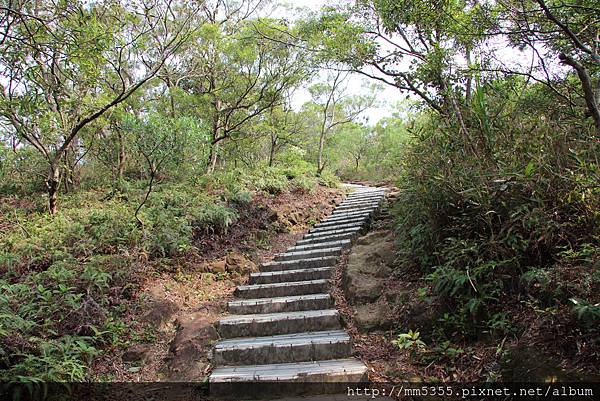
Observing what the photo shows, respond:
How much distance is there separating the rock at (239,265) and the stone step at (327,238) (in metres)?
1.42

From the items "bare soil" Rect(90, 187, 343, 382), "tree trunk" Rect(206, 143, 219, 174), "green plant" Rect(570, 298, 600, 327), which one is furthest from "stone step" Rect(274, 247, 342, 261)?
"tree trunk" Rect(206, 143, 219, 174)

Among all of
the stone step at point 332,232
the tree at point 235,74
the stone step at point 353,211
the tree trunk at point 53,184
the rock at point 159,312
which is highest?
the tree at point 235,74

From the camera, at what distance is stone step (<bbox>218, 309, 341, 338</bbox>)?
3.93 m

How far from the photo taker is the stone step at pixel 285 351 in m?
3.39

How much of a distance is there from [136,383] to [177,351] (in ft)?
1.57

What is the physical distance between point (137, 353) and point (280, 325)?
1566 mm

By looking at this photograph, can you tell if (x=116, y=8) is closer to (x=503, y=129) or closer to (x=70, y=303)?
(x=70, y=303)

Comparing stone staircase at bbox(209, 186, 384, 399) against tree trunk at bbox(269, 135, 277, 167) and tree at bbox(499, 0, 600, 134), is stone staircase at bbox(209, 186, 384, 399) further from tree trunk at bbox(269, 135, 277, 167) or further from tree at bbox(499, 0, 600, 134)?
tree trunk at bbox(269, 135, 277, 167)

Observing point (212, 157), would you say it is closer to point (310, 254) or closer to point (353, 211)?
point (353, 211)

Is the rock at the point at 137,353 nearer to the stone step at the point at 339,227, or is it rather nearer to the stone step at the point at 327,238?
the stone step at the point at 327,238

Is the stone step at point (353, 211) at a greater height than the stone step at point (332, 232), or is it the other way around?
the stone step at point (353, 211)

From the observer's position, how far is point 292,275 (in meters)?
5.42

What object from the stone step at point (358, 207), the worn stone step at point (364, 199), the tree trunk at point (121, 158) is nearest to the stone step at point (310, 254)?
the stone step at point (358, 207)

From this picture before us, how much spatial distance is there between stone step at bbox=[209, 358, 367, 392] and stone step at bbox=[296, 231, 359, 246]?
3484 mm
